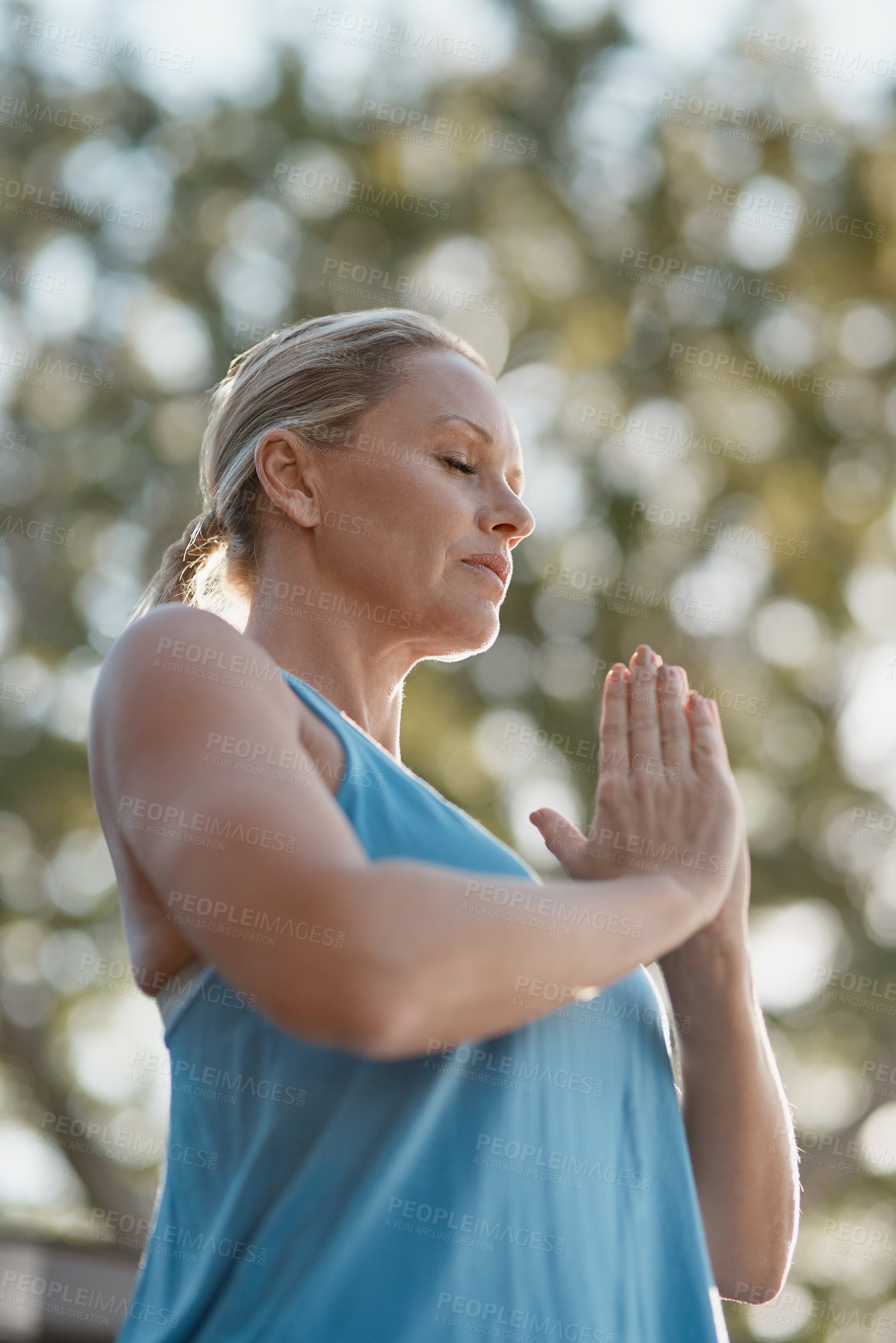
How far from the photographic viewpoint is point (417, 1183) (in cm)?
130

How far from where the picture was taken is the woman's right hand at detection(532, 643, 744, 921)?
58.5 inches

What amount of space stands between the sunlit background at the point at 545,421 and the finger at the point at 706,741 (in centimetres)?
754

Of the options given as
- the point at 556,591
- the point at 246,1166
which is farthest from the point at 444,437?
the point at 556,591

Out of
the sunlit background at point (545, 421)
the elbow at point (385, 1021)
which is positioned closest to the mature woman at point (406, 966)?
the elbow at point (385, 1021)

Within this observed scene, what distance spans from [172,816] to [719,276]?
10.9 meters

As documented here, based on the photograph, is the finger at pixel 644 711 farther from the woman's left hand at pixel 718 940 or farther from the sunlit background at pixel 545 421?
the sunlit background at pixel 545 421

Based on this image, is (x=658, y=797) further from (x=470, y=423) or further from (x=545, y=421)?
(x=545, y=421)

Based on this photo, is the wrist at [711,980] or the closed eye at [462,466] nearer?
the wrist at [711,980]

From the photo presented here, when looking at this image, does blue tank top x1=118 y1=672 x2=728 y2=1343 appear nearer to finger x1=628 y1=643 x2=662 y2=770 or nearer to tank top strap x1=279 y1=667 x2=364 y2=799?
tank top strap x1=279 y1=667 x2=364 y2=799

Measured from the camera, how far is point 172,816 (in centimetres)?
121

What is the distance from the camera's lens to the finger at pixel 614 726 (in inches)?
64.6

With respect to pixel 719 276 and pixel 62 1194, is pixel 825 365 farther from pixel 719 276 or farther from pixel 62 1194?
pixel 62 1194

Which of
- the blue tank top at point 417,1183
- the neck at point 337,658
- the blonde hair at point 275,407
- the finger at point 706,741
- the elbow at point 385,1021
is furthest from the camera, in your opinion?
the blonde hair at point 275,407

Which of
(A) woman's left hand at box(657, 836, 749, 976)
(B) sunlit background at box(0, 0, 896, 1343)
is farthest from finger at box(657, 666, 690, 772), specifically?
(B) sunlit background at box(0, 0, 896, 1343)
